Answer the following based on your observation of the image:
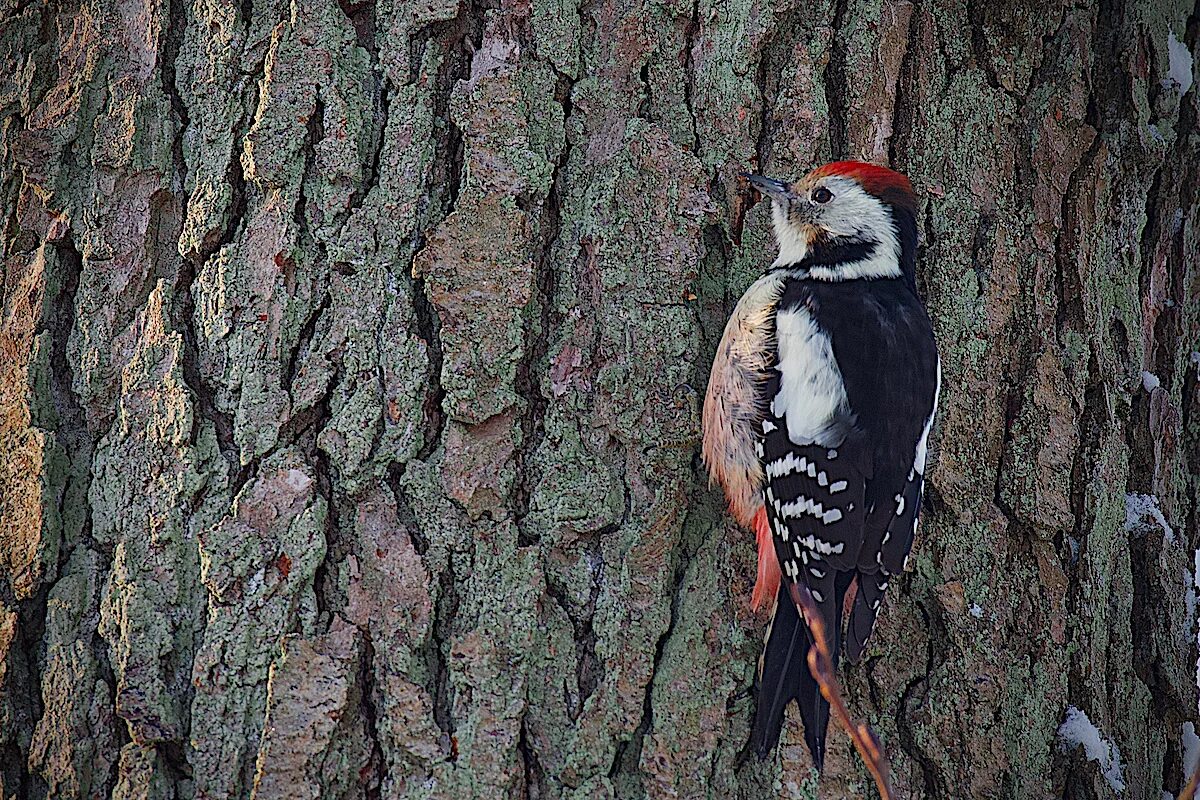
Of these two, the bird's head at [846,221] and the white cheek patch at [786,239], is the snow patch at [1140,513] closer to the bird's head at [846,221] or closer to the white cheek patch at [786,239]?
the bird's head at [846,221]

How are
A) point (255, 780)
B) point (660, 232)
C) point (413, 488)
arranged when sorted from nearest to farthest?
point (255, 780), point (413, 488), point (660, 232)

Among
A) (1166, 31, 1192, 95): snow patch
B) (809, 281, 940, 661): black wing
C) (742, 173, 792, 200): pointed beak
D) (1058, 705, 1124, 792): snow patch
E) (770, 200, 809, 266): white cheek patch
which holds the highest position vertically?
(1166, 31, 1192, 95): snow patch

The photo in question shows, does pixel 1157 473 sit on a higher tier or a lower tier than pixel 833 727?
higher

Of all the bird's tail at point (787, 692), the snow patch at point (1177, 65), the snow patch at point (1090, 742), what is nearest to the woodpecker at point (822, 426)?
the bird's tail at point (787, 692)

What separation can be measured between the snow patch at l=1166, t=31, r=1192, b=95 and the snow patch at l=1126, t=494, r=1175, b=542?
34.4 inches

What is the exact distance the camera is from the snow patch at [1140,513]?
1.99 meters

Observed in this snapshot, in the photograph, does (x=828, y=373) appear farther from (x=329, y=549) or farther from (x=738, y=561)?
(x=329, y=549)

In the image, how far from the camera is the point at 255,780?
60.7 inches

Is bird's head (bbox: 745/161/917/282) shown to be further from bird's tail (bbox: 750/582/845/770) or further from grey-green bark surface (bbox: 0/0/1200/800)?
bird's tail (bbox: 750/582/845/770)

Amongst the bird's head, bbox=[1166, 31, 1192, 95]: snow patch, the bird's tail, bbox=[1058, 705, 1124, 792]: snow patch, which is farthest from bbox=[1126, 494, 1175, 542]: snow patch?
bbox=[1166, 31, 1192, 95]: snow patch

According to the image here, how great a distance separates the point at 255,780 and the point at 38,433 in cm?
71

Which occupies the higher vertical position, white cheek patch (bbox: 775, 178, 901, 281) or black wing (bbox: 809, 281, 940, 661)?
white cheek patch (bbox: 775, 178, 901, 281)

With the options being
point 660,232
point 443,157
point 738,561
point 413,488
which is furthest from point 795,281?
point 413,488

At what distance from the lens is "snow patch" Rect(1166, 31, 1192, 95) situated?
2.13 m
